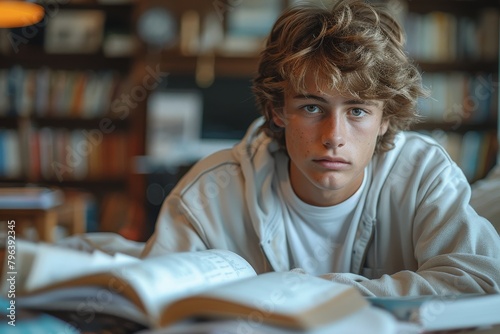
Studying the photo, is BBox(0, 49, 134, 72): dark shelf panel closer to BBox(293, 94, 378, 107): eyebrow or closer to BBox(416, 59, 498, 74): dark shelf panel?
BBox(416, 59, 498, 74): dark shelf panel

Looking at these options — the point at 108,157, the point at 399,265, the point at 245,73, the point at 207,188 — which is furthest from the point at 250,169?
the point at 108,157

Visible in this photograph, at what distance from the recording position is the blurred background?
3.89 m

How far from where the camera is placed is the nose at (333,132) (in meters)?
1.22

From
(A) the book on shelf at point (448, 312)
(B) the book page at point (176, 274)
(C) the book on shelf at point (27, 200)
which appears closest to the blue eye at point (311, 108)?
(B) the book page at point (176, 274)

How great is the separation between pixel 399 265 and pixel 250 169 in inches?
14.8

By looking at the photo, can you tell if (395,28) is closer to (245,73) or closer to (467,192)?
(467,192)

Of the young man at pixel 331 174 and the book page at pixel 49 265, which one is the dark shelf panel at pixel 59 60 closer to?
the young man at pixel 331 174

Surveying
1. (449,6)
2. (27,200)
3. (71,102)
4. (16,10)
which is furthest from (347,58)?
(71,102)

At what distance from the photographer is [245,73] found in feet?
12.9

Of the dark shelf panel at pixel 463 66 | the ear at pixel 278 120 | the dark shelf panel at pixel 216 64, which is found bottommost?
the dark shelf panel at pixel 216 64

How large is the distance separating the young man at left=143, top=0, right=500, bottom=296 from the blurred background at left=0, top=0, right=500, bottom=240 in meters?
2.33

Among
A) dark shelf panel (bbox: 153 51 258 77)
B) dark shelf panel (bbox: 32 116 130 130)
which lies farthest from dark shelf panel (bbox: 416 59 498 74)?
dark shelf panel (bbox: 32 116 130 130)

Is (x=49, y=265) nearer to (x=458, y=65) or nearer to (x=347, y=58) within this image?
(x=347, y=58)

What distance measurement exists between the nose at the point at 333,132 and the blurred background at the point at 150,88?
2.54 meters
